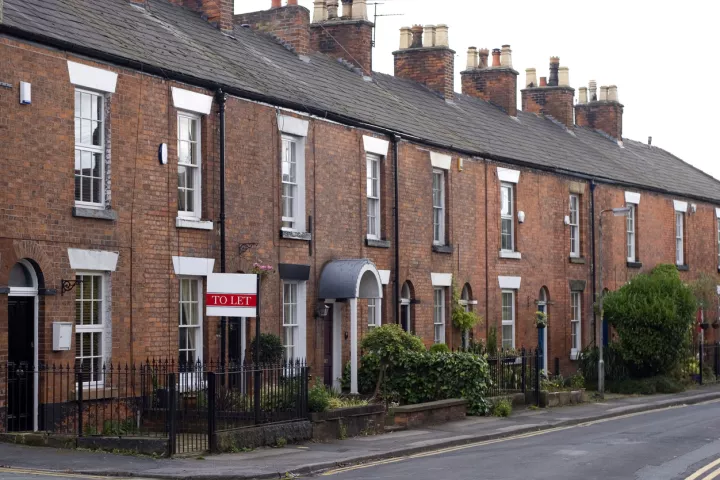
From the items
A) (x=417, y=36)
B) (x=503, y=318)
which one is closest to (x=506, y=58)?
(x=417, y=36)

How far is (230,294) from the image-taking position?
1783 centimetres

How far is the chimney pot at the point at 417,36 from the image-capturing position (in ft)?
111

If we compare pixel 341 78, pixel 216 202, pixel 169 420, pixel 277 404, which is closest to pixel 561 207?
pixel 341 78

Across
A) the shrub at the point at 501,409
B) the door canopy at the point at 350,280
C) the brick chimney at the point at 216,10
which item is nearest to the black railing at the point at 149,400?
the door canopy at the point at 350,280

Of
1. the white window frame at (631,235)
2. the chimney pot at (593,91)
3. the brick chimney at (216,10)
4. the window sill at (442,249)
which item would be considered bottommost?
the window sill at (442,249)

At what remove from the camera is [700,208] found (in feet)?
140

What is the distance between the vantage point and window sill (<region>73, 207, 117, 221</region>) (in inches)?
711

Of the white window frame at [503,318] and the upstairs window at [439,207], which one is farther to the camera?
the white window frame at [503,318]

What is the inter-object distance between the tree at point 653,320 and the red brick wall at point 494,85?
7.85 meters

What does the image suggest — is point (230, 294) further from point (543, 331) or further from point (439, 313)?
point (543, 331)

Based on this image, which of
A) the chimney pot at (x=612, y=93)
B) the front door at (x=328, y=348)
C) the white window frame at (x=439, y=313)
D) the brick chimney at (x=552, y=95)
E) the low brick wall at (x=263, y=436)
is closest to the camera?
the low brick wall at (x=263, y=436)

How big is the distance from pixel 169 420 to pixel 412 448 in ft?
13.7

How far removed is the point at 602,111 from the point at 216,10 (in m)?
22.5

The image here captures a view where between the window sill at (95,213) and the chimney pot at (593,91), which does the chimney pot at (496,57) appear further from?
the window sill at (95,213)
